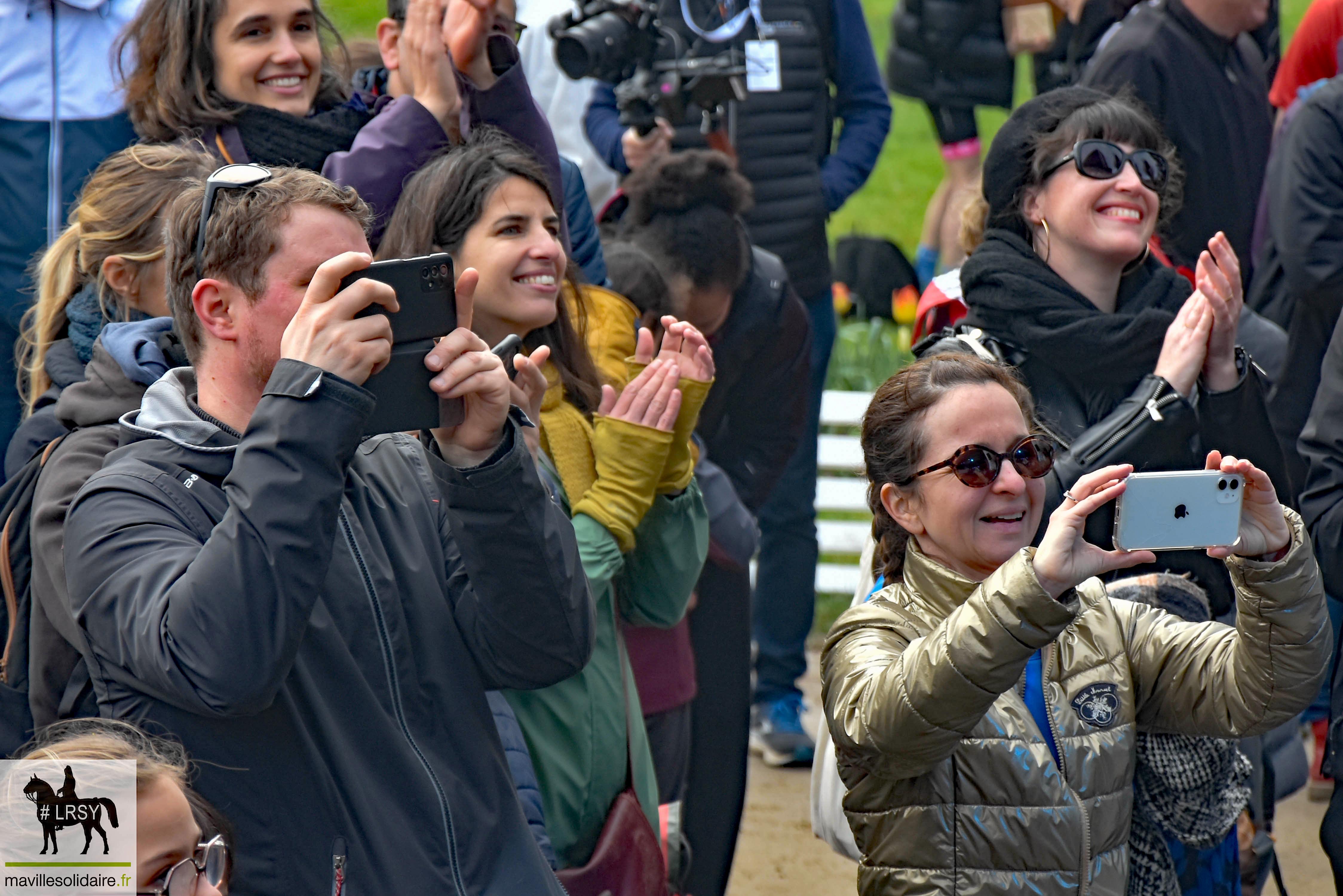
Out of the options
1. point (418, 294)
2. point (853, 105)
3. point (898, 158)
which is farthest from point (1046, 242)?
point (898, 158)

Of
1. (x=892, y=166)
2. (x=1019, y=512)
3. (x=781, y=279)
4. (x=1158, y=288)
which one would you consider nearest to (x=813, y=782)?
(x=1019, y=512)

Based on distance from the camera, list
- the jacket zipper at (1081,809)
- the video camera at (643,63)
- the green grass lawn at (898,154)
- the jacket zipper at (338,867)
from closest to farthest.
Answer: the jacket zipper at (338,867) → the jacket zipper at (1081,809) → the video camera at (643,63) → the green grass lawn at (898,154)

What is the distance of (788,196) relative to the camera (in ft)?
17.3

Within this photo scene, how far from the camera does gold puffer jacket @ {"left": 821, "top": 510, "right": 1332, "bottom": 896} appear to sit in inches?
82.0

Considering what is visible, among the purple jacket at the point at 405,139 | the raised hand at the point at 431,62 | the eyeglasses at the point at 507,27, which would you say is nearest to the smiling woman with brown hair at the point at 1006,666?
the purple jacket at the point at 405,139

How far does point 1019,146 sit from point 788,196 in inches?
80.0

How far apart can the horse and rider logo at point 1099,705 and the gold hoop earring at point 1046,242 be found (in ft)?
3.87

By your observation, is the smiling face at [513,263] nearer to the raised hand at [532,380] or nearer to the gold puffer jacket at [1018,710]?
the raised hand at [532,380]

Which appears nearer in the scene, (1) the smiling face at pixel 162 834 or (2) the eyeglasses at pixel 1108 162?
(1) the smiling face at pixel 162 834

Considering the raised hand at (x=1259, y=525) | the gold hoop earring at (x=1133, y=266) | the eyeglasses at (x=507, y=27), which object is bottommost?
the raised hand at (x=1259, y=525)

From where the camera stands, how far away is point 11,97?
3.60 metres

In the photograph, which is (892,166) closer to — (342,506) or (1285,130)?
(1285,130)

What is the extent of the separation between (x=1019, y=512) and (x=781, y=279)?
2219mm

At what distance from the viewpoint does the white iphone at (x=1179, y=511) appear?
199cm
